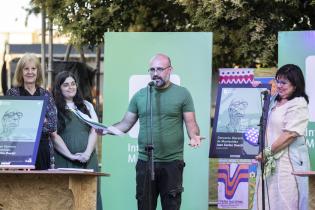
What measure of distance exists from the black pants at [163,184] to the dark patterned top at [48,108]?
851mm

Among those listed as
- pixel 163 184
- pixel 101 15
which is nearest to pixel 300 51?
pixel 163 184

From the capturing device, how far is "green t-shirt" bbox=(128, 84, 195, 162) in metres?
6.11

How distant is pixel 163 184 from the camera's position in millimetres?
6125

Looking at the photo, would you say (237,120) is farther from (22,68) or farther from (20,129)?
(20,129)

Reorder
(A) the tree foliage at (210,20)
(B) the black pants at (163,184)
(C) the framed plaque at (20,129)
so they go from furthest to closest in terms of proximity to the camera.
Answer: (A) the tree foliage at (210,20), (B) the black pants at (163,184), (C) the framed plaque at (20,129)

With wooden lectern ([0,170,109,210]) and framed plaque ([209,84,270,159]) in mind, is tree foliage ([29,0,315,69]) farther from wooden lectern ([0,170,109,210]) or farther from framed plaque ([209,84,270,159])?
wooden lectern ([0,170,109,210])

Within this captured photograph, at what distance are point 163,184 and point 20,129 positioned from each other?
4.42 feet

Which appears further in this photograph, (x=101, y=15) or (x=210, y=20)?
(x=101, y=15)

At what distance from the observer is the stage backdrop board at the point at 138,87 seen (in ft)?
24.4

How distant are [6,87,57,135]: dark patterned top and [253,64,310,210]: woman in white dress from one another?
180cm

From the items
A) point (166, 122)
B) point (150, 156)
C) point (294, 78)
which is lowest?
point (150, 156)

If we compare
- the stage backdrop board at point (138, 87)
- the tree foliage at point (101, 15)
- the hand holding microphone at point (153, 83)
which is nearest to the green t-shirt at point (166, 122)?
the hand holding microphone at point (153, 83)

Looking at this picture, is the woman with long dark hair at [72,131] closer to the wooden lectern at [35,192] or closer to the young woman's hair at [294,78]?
the wooden lectern at [35,192]

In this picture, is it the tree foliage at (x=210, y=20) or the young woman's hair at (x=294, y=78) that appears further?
the tree foliage at (x=210, y=20)
